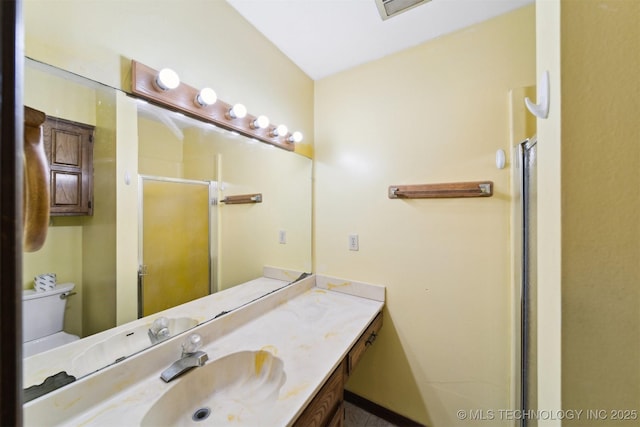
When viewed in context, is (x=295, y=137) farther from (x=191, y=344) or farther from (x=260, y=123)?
(x=191, y=344)

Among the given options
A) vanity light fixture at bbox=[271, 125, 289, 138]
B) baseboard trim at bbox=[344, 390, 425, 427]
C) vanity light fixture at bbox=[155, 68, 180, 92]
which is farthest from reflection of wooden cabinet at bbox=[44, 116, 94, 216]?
baseboard trim at bbox=[344, 390, 425, 427]

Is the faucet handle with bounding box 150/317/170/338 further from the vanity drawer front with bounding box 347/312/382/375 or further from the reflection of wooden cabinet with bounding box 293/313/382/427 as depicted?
the vanity drawer front with bounding box 347/312/382/375

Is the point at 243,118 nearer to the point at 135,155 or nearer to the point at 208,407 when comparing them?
the point at 135,155

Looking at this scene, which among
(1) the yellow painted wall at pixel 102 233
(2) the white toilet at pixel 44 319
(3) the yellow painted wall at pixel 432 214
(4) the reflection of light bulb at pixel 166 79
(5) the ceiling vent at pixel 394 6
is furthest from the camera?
(3) the yellow painted wall at pixel 432 214

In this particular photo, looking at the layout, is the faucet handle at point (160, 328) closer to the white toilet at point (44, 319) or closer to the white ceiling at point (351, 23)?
the white toilet at point (44, 319)

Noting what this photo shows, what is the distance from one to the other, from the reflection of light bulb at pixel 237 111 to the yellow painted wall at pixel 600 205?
1167 millimetres

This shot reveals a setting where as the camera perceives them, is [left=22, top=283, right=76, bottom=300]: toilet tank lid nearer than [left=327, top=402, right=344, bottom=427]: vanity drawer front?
Yes

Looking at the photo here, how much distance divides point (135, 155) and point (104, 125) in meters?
0.13

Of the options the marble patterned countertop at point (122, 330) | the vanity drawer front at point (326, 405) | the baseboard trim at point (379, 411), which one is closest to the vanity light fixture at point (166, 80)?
the marble patterned countertop at point (122, 330)

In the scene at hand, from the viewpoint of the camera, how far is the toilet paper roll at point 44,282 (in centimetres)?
67

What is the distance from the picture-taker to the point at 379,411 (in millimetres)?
1567

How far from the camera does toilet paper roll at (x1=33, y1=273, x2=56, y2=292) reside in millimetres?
667

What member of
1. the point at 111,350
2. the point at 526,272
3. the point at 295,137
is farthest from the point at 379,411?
the point at 295,137

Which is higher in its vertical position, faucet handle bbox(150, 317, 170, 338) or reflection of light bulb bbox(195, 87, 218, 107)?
reflection of light bulb bbox(195, 87, 218, 107)
